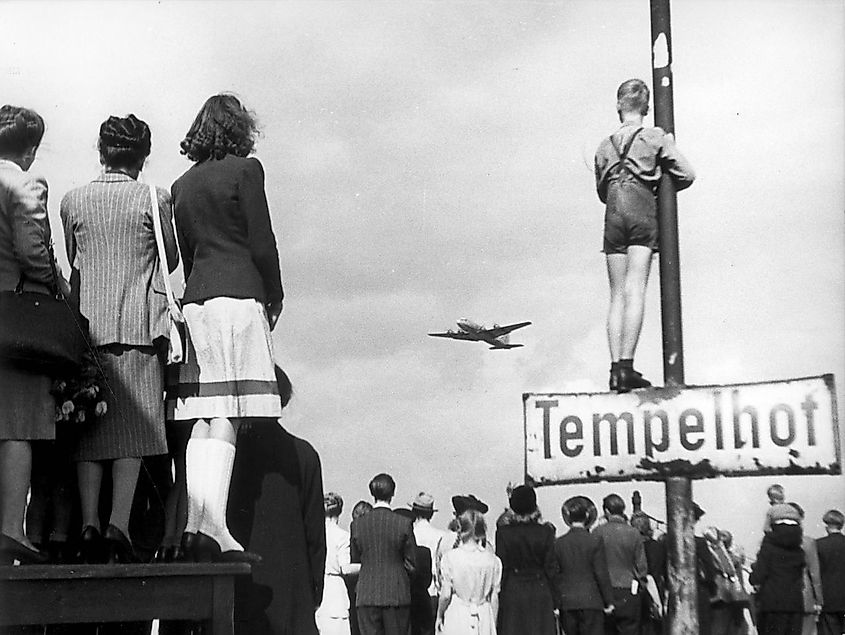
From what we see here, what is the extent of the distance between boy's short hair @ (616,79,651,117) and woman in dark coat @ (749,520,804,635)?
383 centimetres

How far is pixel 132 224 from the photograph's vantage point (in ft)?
13.1

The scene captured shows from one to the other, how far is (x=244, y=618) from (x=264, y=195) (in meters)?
1.37

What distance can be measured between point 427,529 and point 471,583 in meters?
1.05

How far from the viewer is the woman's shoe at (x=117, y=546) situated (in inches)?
147

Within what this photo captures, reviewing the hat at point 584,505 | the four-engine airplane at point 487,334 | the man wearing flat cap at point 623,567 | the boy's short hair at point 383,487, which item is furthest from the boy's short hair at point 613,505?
the four-engine airplane at point 487,334

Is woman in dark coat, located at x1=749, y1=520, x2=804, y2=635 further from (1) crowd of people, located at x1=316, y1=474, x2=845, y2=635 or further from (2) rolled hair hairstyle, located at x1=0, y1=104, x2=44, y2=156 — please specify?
(2) rolled hair hairstyle, located at x1=0, y1=104, x2=44, y2=156

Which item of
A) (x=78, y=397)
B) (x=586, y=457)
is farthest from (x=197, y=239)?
(x=586, y=457)

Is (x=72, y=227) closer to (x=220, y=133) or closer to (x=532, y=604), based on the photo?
(x=220, y=133)

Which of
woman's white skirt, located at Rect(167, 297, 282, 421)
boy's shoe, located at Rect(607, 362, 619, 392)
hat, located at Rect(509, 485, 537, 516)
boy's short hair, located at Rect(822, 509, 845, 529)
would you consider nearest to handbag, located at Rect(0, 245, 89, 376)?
woman's white skirt, located at Rect(167, 297, 282, 421)

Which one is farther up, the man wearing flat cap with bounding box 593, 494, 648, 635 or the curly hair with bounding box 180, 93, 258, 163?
the curly hair with bounding box 180, 93, 258, 163

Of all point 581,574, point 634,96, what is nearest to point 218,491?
point 634,96

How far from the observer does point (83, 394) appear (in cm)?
376

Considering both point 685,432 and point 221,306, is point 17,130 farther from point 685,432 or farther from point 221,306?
point 685,432

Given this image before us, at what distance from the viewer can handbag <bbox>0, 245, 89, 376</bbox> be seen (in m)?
3.58
